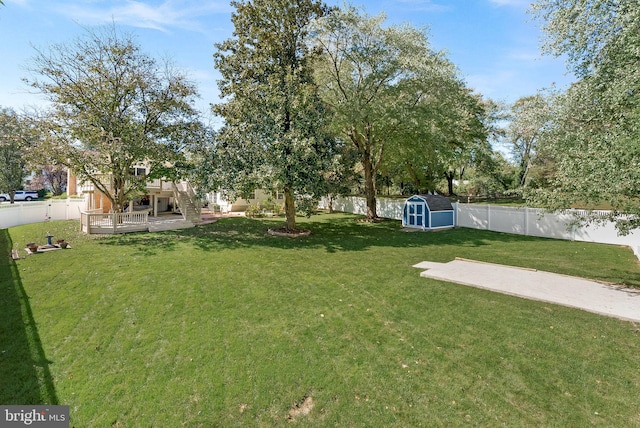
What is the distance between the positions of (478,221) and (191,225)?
57.5 ft

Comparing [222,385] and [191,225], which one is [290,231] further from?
[222,385]

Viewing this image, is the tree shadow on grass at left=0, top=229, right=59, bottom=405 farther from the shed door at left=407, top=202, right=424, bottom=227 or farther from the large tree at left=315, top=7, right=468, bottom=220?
the shed door at left=407, top=202, right=424, bottom=227

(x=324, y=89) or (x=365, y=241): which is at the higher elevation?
(x=324, y=89)

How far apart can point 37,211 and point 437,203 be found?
25675mm

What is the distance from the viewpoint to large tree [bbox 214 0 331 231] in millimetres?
14031

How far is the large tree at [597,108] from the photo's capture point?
674 centimetres

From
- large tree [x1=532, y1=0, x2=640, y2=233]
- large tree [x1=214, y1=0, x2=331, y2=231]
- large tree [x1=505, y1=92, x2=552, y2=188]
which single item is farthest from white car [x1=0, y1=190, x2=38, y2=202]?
large tree [x1=505, y1=92, x2=552, y2=188]

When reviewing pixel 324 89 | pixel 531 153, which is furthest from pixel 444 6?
pixel 531 153

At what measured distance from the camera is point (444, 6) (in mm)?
Answer: 13203

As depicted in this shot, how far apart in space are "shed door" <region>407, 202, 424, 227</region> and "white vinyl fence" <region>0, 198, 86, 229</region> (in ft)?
70.8

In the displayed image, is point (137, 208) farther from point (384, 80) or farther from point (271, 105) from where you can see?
point (384, 80)

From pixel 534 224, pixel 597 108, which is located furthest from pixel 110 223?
pixel 534 224

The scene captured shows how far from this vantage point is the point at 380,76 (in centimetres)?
1719

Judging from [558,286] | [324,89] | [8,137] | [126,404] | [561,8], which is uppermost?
[324,89]
